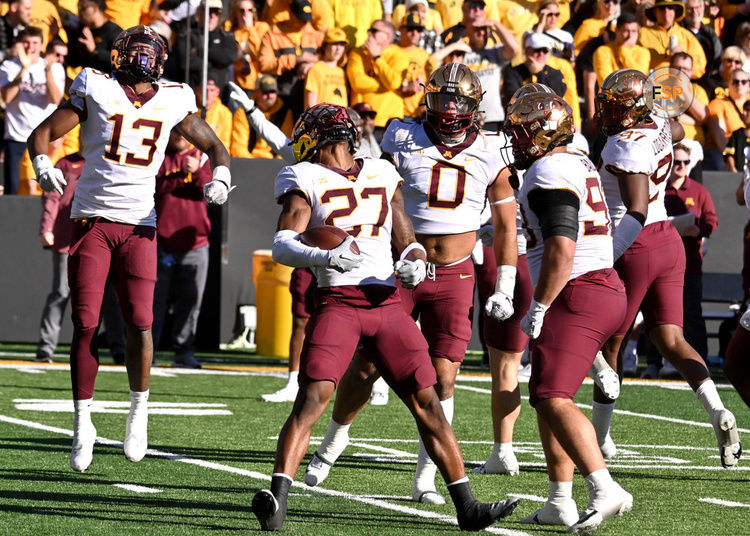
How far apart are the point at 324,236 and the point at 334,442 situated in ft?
4.72

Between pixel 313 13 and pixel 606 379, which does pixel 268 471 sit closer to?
pixel 606 379

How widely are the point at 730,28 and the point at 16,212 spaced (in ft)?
32.2

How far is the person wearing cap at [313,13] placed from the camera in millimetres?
16219

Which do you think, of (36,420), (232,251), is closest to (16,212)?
(232,251)

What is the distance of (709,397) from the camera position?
7.20 meters

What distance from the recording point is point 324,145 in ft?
18.3

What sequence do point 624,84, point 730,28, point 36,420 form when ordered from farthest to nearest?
point 730,28 < point 36,420 < point 624,84

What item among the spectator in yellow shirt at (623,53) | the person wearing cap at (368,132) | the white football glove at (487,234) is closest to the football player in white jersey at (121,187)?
the white football glove at (487,234)

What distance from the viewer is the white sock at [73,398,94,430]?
677 centimetres

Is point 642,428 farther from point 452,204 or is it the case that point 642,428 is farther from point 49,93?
point 49,93

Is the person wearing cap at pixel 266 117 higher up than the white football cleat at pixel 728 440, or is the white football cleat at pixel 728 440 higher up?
the person wearing cap at pixel 266 117

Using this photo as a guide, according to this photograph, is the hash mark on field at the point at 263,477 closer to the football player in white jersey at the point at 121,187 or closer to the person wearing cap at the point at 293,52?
the football player in white jersey at the point at 121,187

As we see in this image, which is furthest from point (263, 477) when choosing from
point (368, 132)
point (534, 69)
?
point (534, 69)

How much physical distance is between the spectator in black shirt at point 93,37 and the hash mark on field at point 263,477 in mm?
6835
